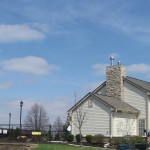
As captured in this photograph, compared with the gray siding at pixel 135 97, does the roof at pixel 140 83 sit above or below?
above

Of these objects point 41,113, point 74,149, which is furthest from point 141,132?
point 41,113

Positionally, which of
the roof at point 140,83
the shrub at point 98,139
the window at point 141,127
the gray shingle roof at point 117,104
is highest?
the roof at point 140,83

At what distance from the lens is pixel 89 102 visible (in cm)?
4262

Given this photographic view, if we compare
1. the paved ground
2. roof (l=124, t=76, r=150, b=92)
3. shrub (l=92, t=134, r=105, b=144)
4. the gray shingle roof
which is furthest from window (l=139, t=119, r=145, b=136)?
the paved ground

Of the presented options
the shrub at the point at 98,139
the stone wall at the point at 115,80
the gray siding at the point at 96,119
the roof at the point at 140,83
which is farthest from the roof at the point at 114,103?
the shrub at the point at 98,139

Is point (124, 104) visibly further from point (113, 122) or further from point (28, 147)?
point (28, 147)

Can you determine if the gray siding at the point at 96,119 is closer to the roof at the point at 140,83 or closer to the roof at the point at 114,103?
the roof at the point at 114,103

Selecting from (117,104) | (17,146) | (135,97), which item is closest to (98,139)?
(117,104)

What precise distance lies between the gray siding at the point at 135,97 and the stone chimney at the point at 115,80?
552 mm

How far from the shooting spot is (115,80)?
45562 mm

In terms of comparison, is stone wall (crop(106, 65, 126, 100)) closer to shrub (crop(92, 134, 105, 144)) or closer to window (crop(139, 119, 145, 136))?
window (crop(139, 119, 145, 136))

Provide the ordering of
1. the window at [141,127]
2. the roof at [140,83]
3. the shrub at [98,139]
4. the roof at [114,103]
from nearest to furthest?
1. the shrub at [98,139]
2. the roof at [114,103]
3. the window at [141,127]
4. the roof at [140,83]

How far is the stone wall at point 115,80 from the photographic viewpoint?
4528 centimetres

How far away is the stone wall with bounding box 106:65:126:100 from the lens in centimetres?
4528
